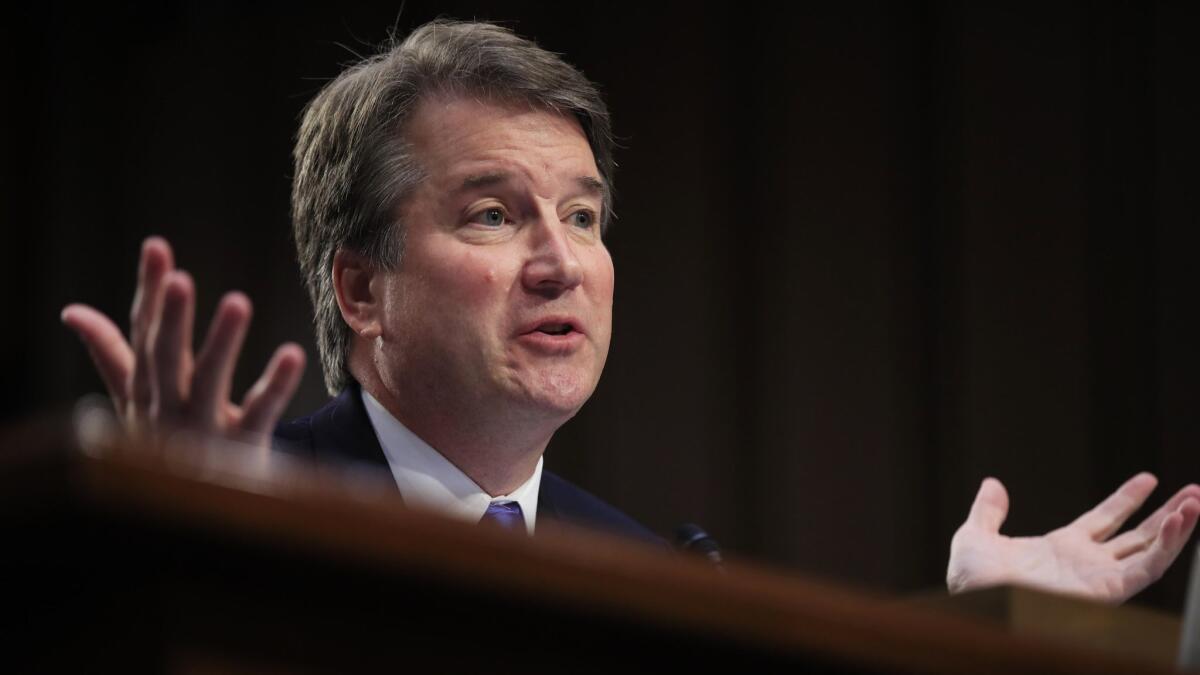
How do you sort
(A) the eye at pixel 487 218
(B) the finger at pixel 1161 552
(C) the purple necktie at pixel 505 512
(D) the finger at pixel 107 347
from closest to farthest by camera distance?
1. (D) the finger at pixel 107 347
2. (B) the finger at pixel 1161 552
3. (C) the purple necktie at pixel 505 512
4. (A) the eye at pixel 487 218

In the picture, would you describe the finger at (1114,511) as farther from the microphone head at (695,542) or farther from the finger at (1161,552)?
the microphone head at (695,542)

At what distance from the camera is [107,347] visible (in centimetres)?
98

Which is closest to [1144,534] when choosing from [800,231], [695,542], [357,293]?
[695,542]

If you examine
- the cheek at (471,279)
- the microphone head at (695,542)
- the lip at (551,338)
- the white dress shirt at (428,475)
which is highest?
the cheek at (471,279)

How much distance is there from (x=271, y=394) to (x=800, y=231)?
3011 millimetres

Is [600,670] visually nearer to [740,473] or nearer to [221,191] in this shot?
[740,473]

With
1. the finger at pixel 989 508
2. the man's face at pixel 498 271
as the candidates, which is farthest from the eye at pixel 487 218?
the finger at pixel 989 508

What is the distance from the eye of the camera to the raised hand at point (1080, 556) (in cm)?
175

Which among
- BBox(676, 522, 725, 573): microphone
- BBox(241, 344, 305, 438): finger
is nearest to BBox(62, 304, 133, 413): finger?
BBox(241, 344, 305, 438): finger

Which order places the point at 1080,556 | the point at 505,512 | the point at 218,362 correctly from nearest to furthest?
the point at 218,362 → the point at 1080,556 → the point at 505,512

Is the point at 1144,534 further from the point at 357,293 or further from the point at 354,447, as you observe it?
the point at 357,293

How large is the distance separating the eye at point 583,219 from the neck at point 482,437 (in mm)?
308

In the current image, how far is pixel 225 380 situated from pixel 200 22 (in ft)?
11.0

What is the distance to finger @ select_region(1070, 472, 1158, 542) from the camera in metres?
1.82
